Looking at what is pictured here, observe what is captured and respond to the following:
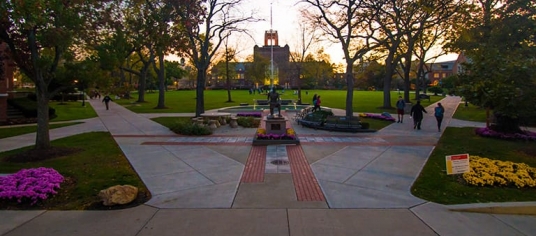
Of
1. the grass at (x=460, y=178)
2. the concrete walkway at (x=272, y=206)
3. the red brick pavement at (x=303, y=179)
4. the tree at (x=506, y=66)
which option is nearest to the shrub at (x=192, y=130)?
the concrete walkway at (x=272, y=206)

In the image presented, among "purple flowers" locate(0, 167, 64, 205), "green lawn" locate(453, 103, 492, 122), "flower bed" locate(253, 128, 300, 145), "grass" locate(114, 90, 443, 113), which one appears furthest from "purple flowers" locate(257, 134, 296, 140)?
"grass" locate(114, 90, 443, 113)

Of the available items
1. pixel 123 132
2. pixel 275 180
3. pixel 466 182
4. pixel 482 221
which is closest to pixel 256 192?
pixel 275 180

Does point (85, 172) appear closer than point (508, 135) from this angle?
Yes

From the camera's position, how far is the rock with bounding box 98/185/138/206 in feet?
22.0

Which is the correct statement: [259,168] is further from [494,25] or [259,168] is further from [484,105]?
[494,25]

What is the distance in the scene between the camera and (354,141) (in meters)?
14.7

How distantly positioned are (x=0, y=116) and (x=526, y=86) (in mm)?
28266

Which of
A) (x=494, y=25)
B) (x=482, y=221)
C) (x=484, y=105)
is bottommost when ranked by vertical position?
(x=482, y=221)

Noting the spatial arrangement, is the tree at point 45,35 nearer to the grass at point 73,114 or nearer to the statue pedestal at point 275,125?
the statue pedestal at point 275,125

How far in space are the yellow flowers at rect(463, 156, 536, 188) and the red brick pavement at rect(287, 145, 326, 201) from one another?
12.3 ft

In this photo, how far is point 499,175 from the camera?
27.8ft

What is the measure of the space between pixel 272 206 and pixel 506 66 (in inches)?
343

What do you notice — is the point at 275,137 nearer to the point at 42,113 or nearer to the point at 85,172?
the point at 85,172

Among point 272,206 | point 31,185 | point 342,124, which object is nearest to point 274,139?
point 342,124
